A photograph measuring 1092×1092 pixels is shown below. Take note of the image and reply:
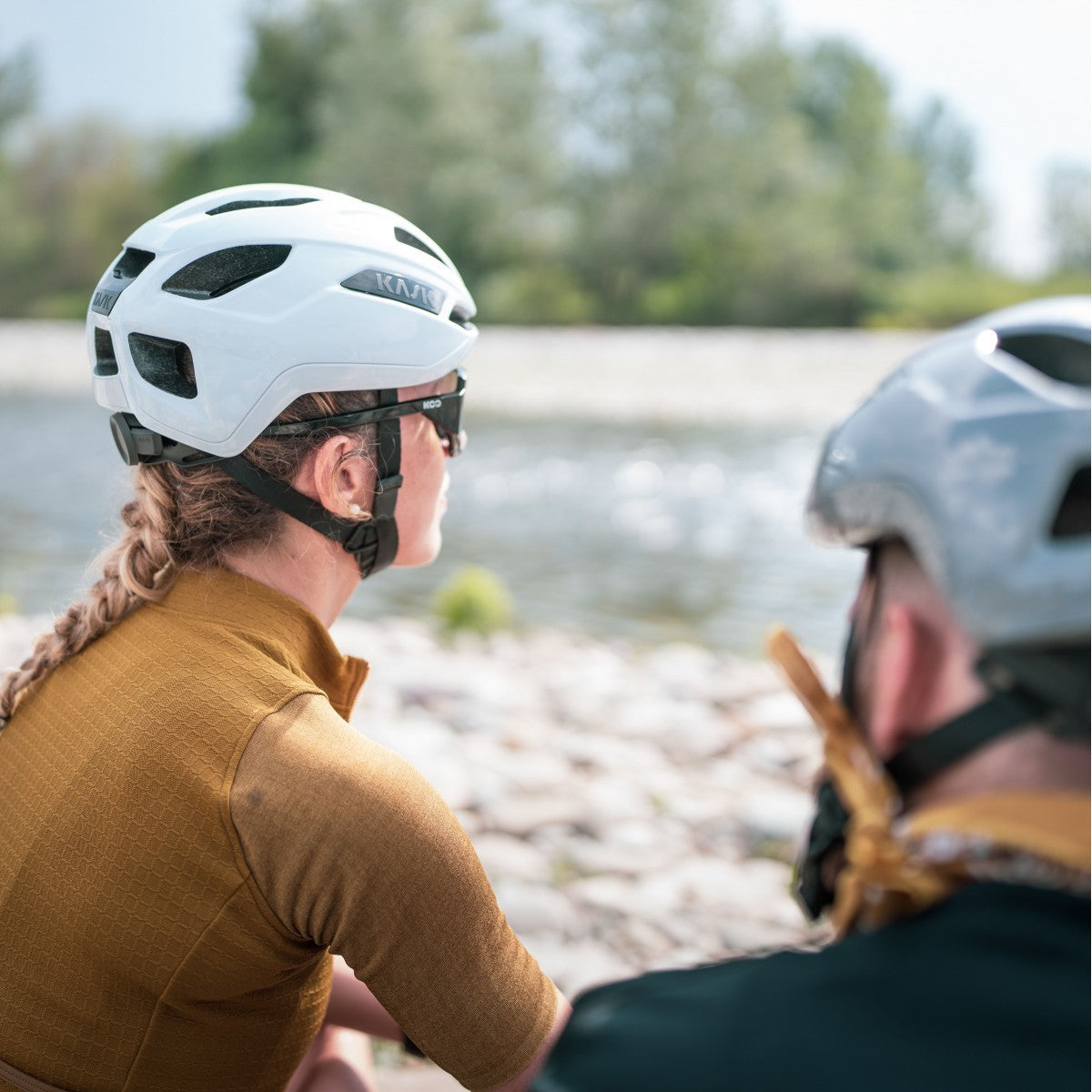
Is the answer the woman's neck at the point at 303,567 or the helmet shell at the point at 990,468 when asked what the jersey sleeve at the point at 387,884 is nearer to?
the woman's neck at the point at 303,567

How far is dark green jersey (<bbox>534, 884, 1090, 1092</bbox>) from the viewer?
0.92m

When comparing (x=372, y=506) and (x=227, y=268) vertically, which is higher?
(x=227, y=268)

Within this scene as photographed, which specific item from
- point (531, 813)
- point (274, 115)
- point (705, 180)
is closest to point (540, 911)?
point (531, 813)

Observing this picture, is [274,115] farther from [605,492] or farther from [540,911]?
[540,911]

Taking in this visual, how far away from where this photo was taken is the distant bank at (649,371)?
79.2 ft

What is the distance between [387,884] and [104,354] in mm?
1124

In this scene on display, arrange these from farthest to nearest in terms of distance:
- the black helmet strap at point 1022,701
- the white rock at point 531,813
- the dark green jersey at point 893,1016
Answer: the white rock at point 531,813 < the black helmet strap at point 1022,701 < the dark green jersey at point 893,1016

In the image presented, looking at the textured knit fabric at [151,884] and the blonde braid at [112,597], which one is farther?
the blonde braid at [112,597]

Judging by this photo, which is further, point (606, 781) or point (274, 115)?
point (274, 115)

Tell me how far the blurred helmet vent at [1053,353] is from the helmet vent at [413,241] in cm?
125

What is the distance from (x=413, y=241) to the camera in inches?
88.0

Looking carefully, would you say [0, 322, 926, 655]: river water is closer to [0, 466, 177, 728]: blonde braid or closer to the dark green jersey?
[0, 466, 177, 728]: blonde braid

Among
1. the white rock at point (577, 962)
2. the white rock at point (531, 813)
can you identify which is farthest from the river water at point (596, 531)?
the white rock at point (577, 962)

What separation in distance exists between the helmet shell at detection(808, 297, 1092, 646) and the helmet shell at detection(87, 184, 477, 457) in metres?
1.01
